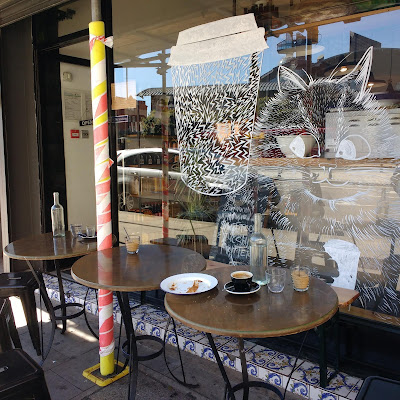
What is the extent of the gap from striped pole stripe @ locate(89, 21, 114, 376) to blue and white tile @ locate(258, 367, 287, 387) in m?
1.03

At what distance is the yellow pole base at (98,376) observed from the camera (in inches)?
102

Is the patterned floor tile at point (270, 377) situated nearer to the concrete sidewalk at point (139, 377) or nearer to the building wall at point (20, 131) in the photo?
the concrete sidewalk at point (139, 377)

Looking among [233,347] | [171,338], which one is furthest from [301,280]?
[171,338]

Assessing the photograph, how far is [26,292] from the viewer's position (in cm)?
278

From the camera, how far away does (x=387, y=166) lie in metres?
2.43

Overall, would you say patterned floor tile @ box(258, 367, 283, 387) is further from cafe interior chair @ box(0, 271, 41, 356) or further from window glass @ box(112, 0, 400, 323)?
cafe interior chair @ box(0, 271, 41, 356)

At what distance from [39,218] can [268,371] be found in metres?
3.45

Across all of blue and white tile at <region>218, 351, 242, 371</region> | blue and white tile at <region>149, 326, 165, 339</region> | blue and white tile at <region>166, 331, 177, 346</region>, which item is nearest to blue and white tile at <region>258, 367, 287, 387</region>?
blue and white tile at <region>218, 351, 242, 371</region>

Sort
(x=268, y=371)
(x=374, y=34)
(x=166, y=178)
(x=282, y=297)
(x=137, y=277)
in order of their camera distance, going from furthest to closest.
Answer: (x=166, y=178) → (x=268, y=371) → (x=374, y=34) → (x=137, y=277) → (x=282, y=297)

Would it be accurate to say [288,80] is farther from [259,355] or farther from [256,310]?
[259,355]

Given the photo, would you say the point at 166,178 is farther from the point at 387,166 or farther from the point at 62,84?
the point at 62,84

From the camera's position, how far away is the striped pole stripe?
253 centimetres

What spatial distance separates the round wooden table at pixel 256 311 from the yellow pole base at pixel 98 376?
1125 millimetres

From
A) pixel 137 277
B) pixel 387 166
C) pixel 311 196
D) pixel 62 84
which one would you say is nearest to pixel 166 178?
pixel 311 196
